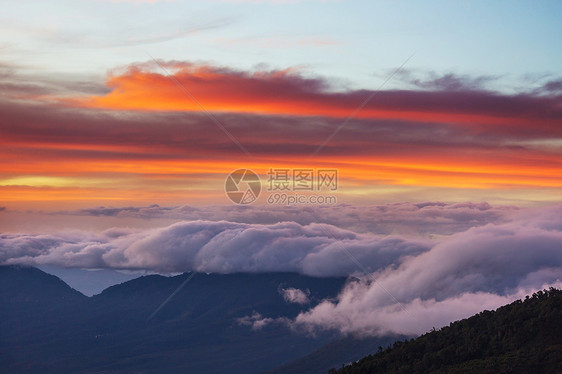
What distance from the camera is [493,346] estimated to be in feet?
549

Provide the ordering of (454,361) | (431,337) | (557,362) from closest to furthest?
(557,362), (454,361), (431,337)

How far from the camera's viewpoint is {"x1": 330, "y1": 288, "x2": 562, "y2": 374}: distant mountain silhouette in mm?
149000

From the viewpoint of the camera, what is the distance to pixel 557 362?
5625 inches

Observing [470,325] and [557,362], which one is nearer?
[557,362]

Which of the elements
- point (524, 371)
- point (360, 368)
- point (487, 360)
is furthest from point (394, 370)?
point (524, 371)

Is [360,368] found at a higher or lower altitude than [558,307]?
lower

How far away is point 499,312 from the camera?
188m

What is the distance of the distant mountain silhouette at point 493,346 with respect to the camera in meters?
149

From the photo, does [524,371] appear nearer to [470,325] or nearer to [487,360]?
[487,360]

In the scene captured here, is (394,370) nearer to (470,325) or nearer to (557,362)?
(470,325)

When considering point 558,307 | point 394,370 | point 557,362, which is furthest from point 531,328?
point 394,370

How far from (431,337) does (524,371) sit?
1655 inches

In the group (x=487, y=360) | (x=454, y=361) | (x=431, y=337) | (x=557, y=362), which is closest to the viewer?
(x=557, y=362)

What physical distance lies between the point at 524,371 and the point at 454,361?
83.9ft
